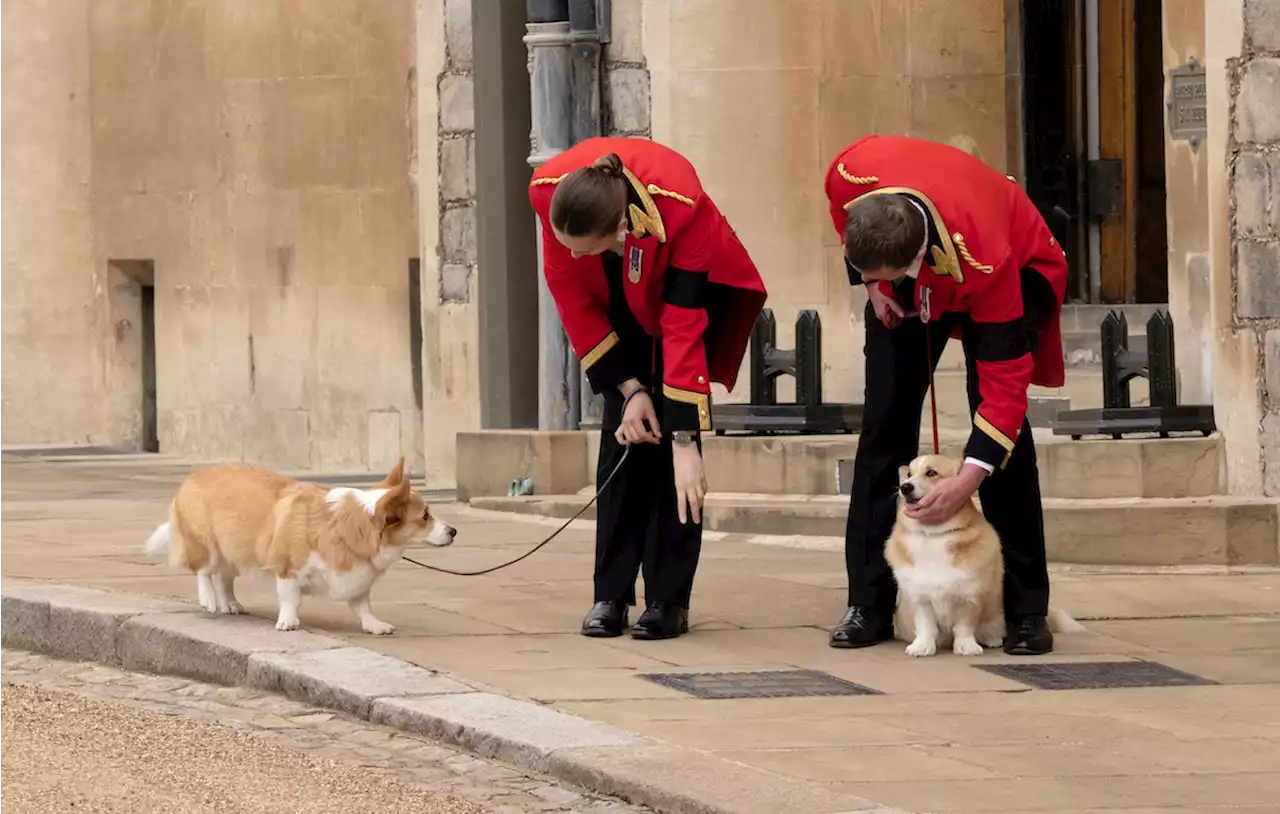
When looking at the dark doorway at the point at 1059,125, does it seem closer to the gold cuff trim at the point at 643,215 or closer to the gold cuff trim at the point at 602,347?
the gold cuff trim at the point at 602,347

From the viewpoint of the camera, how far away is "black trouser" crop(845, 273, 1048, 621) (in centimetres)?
716

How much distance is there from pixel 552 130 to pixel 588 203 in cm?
558

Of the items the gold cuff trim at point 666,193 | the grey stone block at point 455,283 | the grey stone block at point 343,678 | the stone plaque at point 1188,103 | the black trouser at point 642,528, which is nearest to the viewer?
the grey stone block at point 343,678

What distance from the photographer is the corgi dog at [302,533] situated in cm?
737

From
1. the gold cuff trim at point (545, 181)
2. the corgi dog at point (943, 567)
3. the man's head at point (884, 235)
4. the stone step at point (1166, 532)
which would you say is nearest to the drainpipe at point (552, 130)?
the stone step at point (1166, 532)

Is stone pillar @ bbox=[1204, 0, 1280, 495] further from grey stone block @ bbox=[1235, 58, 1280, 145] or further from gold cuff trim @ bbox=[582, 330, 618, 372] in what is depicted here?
gold cuff trim @ bbox=[582, 330, 618, 372]

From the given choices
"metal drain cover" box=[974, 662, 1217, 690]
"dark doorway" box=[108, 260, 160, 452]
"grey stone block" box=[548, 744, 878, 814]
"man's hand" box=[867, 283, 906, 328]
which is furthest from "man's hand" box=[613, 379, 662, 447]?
"dark doorway" box=[108, 260, 160, 452]

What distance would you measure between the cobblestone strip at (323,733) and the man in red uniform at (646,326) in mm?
1183

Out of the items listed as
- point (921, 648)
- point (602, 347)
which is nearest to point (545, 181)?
point (602, 347)

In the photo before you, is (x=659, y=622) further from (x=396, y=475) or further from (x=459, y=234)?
(x=459, y=234)

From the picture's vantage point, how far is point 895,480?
731cm

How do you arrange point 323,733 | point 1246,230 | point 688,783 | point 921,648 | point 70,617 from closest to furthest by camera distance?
point 688,783
point 323,733
point 921,648
point 70,617
point 1246,230

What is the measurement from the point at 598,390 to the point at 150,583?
2050 mm

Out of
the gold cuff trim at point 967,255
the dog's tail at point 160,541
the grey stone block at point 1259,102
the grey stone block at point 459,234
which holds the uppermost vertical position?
the grey stone block at point 1259,102
